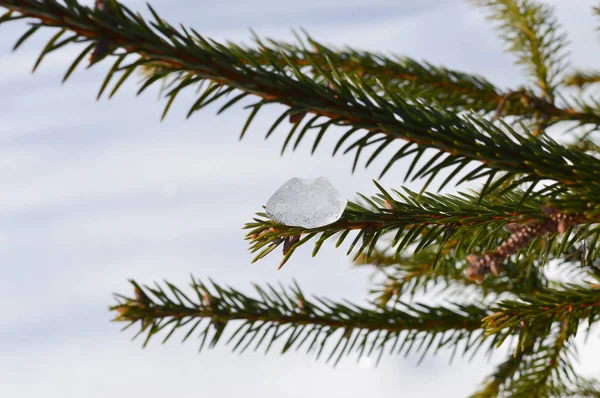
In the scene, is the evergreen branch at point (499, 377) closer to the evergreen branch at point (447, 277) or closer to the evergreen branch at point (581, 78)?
the evergreen branch at point (447, 277)

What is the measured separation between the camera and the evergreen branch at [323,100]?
2.56 ft

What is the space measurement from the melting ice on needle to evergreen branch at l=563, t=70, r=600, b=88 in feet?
8.13

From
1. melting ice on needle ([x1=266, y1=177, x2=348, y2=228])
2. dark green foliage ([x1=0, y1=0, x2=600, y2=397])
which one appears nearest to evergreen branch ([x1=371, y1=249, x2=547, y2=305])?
dark green foliage ([x1=0, y1=0, x2=600, y2=397])

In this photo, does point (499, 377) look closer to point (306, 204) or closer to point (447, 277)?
point (447, 277)

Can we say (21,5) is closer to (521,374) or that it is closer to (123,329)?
(123,329)

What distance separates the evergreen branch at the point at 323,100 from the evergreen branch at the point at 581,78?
2.38 meters

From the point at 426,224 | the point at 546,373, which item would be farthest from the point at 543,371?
the point at 426,224

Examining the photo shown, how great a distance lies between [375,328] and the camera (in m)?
1.70

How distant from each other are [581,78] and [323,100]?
2740 mm

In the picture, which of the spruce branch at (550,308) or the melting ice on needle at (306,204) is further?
the spruce branch at (550,308)

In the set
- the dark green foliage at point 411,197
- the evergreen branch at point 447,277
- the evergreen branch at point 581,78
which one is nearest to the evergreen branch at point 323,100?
the dark green foliage at point 411,197

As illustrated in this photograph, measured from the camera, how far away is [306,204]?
1150 millimetres

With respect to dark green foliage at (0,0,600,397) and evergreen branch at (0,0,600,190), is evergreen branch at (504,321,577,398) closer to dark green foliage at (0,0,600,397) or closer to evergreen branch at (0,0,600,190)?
dark green foliage at (0,0,600,397)

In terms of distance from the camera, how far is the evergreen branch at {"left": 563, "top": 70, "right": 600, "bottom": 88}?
3188mm
